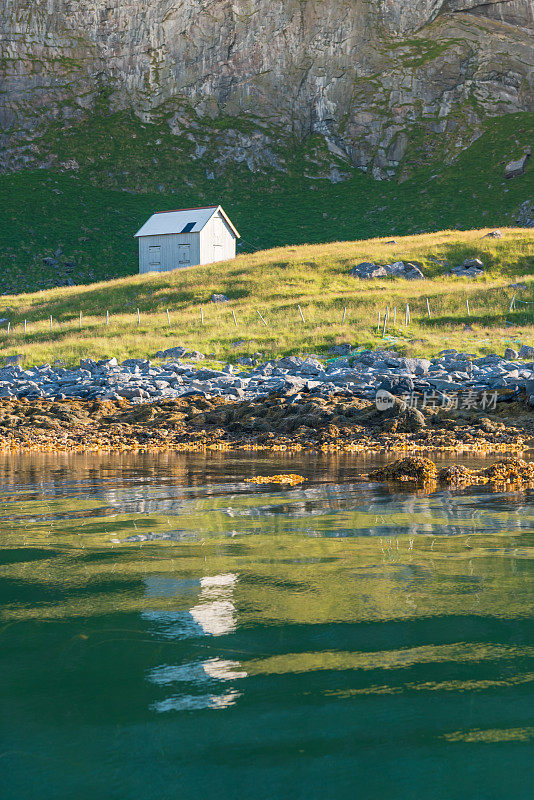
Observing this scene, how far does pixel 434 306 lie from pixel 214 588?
33.5m

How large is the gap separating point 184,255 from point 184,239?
4.55 ft

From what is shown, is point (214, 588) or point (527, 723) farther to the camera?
point (214, 588)

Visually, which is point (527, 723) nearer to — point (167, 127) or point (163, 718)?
point (163, 718)

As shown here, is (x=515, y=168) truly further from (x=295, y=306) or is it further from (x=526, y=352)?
(x=526, y=352)

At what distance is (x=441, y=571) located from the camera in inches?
264

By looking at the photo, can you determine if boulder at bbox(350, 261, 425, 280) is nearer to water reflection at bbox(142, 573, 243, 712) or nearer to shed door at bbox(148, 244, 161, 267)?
shed door at bbox(148, 244, 161, 267)

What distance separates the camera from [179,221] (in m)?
68.4

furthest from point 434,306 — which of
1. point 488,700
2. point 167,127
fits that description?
point 167,127

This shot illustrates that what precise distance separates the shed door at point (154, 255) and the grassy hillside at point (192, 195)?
10408mm

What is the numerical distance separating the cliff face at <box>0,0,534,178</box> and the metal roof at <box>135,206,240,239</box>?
118 ft

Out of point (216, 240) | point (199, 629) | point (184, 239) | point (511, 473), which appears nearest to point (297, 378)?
point (511, 473)

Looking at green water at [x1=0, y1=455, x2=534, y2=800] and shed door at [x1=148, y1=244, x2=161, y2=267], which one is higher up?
shed door at [x1=148, y1=244, x2=161, y2=267]

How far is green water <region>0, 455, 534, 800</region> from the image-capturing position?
3.39 metres

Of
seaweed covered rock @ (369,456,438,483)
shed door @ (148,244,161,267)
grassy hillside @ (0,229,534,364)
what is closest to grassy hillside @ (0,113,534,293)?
shed door @ (148,244,161,267)
